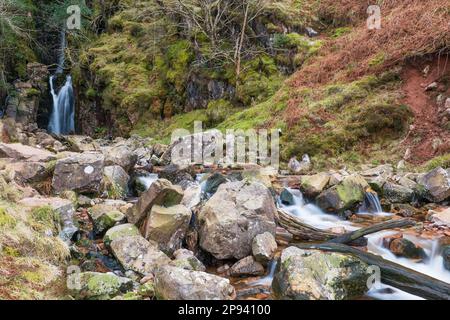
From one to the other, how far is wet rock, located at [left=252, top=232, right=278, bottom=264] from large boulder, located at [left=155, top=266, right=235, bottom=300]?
1.02 meters

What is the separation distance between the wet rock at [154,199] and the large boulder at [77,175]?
2163 millimetres

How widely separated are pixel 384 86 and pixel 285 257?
919 centimetres

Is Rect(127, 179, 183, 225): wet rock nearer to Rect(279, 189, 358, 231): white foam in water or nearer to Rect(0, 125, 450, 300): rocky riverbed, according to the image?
Rect(0, 125, 450, 300): rocky riverbed

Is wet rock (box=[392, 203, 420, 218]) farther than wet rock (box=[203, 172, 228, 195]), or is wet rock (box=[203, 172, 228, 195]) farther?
→ wet rock (box=[203, 172, 228, 195])

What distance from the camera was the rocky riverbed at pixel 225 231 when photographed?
430cm

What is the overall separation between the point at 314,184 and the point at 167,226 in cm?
376

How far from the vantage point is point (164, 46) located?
21438mm

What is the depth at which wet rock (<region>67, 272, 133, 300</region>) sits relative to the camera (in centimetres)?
412

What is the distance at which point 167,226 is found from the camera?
5566 millimetres

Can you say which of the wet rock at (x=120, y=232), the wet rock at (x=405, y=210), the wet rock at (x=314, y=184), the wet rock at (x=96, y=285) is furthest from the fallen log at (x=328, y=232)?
the wet rock at (x=96, y=285)

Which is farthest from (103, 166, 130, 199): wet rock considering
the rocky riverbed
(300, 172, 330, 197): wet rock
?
(300, 172, 330, 197): wet rock

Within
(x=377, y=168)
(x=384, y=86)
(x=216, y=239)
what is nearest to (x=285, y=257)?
(x=216, y=239)

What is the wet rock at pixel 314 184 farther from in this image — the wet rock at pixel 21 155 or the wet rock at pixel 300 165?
the wet rock at pixel 21 155
